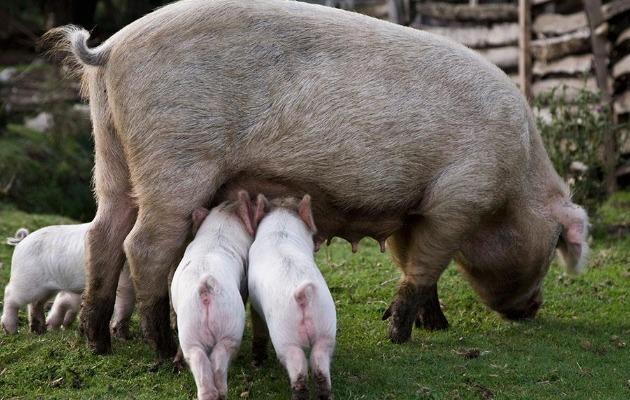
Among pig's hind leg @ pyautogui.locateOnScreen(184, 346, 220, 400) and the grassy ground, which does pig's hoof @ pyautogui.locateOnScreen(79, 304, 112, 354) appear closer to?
the grassy ground

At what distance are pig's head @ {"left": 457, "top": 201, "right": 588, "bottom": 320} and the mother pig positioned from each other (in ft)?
0.48

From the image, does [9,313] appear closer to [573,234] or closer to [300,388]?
[300,388]

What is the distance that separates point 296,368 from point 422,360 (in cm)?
139

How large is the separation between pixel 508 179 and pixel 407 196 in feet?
2.18

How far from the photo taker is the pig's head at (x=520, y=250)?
599cm

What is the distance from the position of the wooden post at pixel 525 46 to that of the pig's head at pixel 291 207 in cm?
812

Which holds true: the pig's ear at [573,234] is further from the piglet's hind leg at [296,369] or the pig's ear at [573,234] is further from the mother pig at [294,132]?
the piglet's hind leg at [296,369]

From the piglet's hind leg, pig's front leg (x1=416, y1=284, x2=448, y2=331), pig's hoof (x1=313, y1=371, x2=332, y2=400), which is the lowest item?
pig's front leg (x1=416, y1=284, x2=448, y2=331)

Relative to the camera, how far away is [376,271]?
7.93m

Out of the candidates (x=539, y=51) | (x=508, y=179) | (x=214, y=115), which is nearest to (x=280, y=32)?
(x=214, y=115)

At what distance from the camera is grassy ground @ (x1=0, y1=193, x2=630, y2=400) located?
15.9 ft

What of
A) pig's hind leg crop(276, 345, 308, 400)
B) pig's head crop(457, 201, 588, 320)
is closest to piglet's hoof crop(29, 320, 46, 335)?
pig's hind leg crop(276, 345, 308, 400)

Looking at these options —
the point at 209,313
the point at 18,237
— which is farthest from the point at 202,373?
the point at 18,237

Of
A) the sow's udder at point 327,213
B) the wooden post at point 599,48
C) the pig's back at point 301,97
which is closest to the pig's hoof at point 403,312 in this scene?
the sow's udder at point 327,213
